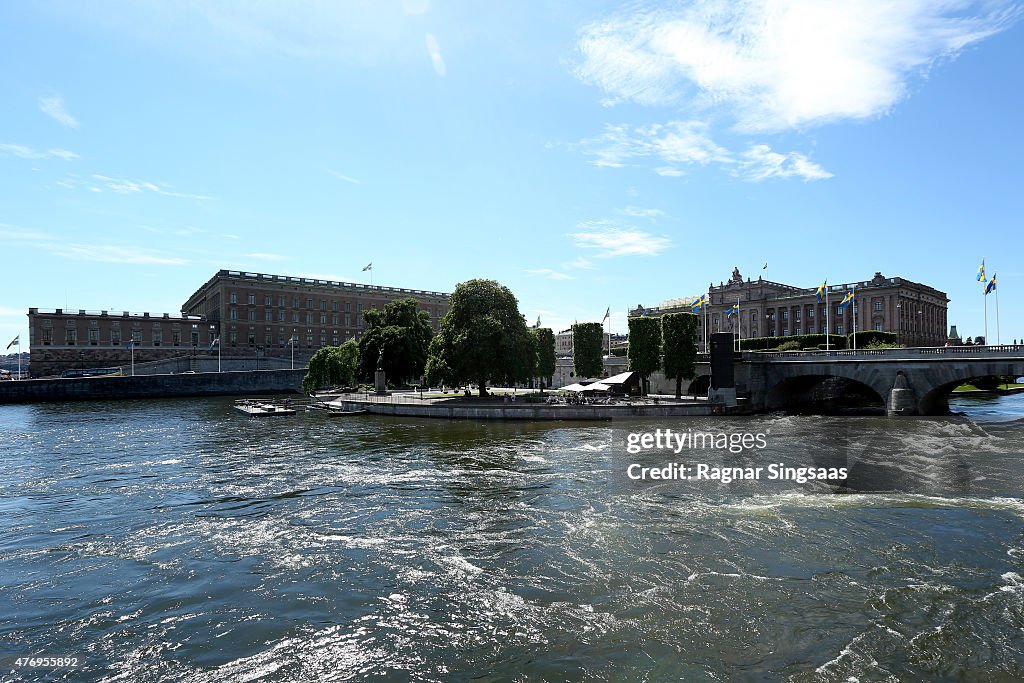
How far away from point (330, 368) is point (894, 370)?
7514cm

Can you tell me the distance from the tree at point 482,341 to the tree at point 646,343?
14.2 m

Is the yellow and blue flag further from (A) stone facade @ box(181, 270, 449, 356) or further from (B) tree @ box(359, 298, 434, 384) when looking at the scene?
(A) stone facade @ box(181, 270, 449, 356)

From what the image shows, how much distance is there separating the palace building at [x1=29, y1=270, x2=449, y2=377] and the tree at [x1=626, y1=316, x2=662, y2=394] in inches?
3095

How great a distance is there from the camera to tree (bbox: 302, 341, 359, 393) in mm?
90750

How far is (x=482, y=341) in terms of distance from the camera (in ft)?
205

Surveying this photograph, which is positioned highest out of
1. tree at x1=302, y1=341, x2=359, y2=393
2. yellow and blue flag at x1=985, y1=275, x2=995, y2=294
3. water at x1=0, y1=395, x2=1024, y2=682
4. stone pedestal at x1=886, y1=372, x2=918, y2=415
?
yellow and blue flag at x1=985, y1=275, x2=995, y2=294

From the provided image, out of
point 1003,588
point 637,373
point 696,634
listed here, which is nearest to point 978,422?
point 637,373

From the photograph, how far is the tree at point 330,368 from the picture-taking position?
90750 millimetres

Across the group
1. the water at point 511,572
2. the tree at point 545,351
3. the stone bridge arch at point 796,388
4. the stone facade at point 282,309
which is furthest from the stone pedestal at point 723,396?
the stone facade at point 282,309

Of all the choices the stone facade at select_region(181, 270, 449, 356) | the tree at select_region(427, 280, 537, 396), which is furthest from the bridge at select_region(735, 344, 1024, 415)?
the stone facade at select_region(181, 270, 449, 356)

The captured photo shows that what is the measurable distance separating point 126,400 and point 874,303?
14405 centimetres

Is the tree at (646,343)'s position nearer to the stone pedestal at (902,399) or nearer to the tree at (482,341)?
the tree at (482,341)

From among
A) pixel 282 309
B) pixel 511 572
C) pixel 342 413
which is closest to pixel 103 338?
pixel 282 309

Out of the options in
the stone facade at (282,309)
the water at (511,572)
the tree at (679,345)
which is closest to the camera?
the water at (511,572)
